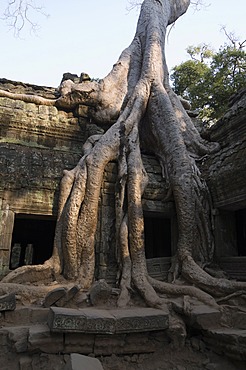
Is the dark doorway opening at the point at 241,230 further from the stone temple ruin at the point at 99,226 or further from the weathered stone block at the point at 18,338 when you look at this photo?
the weathered stone block at the point at 18,338

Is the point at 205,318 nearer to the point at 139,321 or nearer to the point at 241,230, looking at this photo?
the point at 139,321

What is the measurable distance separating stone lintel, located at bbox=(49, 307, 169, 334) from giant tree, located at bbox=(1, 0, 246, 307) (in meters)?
0.47

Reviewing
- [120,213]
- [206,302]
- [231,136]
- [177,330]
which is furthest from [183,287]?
[231,136]

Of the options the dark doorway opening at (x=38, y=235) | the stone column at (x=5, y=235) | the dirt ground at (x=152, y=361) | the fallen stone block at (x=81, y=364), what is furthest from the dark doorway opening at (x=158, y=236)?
the fallen stone block at (x=81, y=364)

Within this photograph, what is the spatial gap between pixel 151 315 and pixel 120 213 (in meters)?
1.67

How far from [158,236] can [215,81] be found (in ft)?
23.3

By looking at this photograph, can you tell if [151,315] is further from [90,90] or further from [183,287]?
[90,90]

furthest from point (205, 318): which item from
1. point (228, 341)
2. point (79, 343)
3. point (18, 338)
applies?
point (18, 338)

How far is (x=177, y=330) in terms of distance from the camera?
3.00 meters

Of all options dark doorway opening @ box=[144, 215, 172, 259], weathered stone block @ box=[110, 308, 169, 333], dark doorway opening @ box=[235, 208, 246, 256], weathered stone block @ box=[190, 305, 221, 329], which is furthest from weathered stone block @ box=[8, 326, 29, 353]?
dark doorway opening @ box=[144, 215, 172, 259]

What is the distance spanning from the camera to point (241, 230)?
17.6ft

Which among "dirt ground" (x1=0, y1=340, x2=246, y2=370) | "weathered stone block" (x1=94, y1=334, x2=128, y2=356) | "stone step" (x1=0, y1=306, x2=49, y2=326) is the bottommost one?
"dirt ground" (x1=0, y1=340, x2=246, y2=370)

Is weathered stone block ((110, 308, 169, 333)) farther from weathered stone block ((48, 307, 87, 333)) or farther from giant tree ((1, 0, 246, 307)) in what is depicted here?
giant tree ((1, 0, 246, 307))

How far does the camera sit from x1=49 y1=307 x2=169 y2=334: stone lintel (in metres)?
2.59
